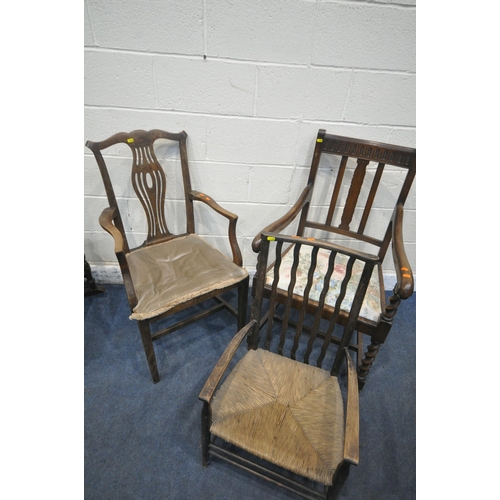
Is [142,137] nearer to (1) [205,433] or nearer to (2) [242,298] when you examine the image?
(2) [242,298]

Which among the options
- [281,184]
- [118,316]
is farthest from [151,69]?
[118,316]

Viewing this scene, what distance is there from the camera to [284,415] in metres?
1.00

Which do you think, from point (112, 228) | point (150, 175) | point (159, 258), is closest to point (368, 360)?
point (159, 258)

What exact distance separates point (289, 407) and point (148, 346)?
68 cm

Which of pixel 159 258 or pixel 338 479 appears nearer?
pixel 338 479

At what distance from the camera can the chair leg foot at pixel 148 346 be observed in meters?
1.25

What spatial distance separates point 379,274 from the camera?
1.43 metres

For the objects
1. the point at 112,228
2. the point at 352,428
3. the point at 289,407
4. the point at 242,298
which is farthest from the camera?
the point at 242,298

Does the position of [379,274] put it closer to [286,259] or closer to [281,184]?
[286,259]

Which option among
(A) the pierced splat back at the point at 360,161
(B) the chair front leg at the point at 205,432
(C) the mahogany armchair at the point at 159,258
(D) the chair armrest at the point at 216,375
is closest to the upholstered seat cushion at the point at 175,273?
(C) the mahogany armchair at the point at 159,258

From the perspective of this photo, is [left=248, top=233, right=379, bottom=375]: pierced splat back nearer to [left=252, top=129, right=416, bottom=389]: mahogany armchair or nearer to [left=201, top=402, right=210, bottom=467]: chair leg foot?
[left=252, top=129, right=416, bottom=389]: mahogany armchair

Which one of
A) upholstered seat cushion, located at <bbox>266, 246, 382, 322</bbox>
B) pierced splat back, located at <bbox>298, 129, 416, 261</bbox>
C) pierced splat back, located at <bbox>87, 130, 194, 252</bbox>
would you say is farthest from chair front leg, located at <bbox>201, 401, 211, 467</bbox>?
pierced splat back, located at <bbox>298, 129, 416, 261</bbox>

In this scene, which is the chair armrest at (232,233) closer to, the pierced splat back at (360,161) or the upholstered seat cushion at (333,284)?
the upholstered seat cushion at (333,284)

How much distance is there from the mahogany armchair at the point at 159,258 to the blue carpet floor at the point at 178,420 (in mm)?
164
